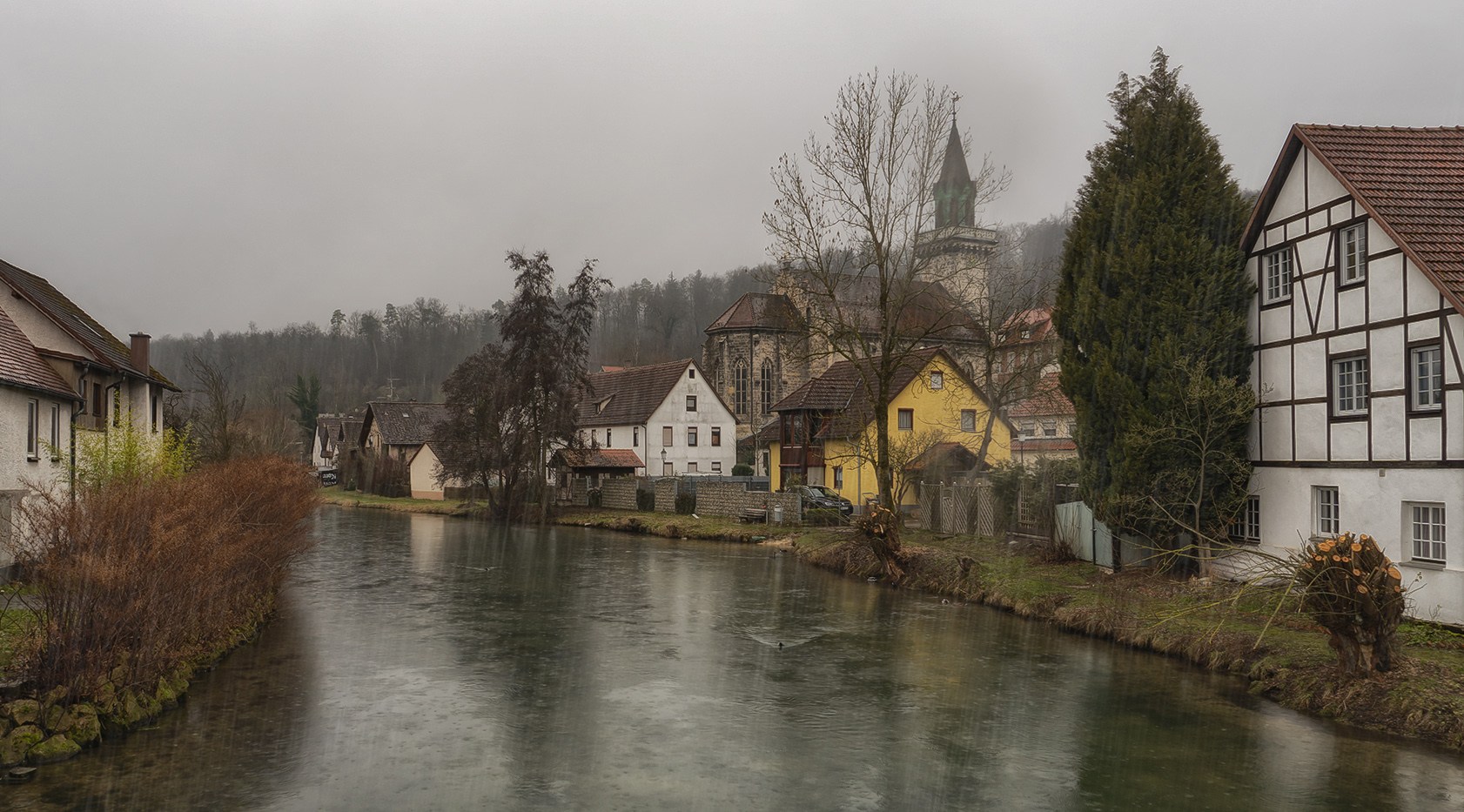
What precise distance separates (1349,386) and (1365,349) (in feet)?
3.21

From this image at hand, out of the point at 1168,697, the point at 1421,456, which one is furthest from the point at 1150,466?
the point at 1168,697

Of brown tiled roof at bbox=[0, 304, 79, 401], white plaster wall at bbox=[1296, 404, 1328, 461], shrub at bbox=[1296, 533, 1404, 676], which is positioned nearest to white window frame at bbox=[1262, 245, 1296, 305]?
white plaster wall at bbox=[1296, 404, 1328, 461]

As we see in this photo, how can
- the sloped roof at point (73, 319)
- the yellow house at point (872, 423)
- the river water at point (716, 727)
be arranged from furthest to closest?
1. the yellow house at point (872, 423)
2. the sloped roof at point (73, 319)
3. the river water at point (716, 727)

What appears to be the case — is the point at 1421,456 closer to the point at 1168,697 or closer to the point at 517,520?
the point at 1168,697

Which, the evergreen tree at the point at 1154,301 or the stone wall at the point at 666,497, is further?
the stone wall at the point at 666,497

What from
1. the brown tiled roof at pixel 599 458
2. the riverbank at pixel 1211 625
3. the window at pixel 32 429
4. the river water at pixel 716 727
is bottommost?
the river water at pixel 716 727

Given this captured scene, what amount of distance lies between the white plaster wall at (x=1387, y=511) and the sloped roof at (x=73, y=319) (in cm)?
2815

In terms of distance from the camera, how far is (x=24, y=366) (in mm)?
21172

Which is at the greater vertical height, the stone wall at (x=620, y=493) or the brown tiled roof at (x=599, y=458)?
the brown tiled roof at (x=599, y=458)

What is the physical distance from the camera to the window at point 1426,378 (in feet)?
54.2

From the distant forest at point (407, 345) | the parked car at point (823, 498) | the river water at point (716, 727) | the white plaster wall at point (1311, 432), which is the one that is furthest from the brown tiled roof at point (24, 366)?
the distant forest at point (407, 345)

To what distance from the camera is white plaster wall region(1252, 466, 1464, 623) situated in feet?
52.0

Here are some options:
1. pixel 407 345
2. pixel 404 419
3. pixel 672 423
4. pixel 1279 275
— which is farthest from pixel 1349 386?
pixel 407 345

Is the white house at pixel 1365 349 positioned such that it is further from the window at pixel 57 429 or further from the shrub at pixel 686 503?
the shrub at pixel 686 503
